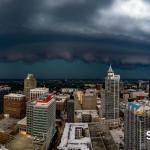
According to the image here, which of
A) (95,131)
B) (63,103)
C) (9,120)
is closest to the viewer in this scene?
(95,131)

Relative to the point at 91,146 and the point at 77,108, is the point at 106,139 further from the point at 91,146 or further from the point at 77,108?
the point at 77,108

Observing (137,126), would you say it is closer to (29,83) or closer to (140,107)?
(140,107)

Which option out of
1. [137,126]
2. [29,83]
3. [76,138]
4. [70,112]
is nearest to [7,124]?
[70,112]

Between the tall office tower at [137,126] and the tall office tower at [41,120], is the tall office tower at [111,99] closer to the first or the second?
the tall office tower at [41,120]

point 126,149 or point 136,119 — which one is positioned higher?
point 136,119

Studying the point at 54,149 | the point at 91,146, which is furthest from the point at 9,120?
the point at 91,146

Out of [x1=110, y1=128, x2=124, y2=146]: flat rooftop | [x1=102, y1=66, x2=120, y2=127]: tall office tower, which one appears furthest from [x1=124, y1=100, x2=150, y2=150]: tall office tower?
[x1=102, y1=66, x2=120, y2=127]: tall office tower

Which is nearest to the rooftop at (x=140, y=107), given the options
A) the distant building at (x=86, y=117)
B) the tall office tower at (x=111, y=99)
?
the tall office tower at (x=111, y=99)
